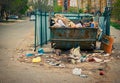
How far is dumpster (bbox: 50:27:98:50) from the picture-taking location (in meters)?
13.8

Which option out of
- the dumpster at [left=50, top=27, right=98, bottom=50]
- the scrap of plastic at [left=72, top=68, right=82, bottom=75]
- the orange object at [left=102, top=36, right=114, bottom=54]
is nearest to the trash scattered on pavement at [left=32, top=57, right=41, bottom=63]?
the scrap of plastic at [left=72, top=68, right=82, bottom=75]

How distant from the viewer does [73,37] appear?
45.8ft

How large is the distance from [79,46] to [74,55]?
4.59 ft

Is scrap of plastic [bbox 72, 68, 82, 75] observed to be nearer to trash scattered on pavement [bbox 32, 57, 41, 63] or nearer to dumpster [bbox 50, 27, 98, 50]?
trash scattered on pavement [bbox 32, 57, 41, 63]

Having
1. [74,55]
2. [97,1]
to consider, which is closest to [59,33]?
[74,55]

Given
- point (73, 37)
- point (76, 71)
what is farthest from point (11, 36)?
point (76, 71)

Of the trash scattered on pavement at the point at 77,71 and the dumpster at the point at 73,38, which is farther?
the dumpster at the point at 73,38

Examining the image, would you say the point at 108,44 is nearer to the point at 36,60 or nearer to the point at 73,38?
the point at 73,38

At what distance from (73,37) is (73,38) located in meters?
0.04

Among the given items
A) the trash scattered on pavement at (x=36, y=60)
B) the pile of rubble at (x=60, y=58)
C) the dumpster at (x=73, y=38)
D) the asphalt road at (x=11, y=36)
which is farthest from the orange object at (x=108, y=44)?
the asphalt road at (x=11, y=36)

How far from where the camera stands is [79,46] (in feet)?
45.3

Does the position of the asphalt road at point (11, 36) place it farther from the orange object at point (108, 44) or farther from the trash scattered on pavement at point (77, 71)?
the trash scattered on pavement at point (77, 71)

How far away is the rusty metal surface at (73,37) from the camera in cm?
1384

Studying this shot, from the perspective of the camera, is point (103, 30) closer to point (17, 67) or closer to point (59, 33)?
point (59, 33)
